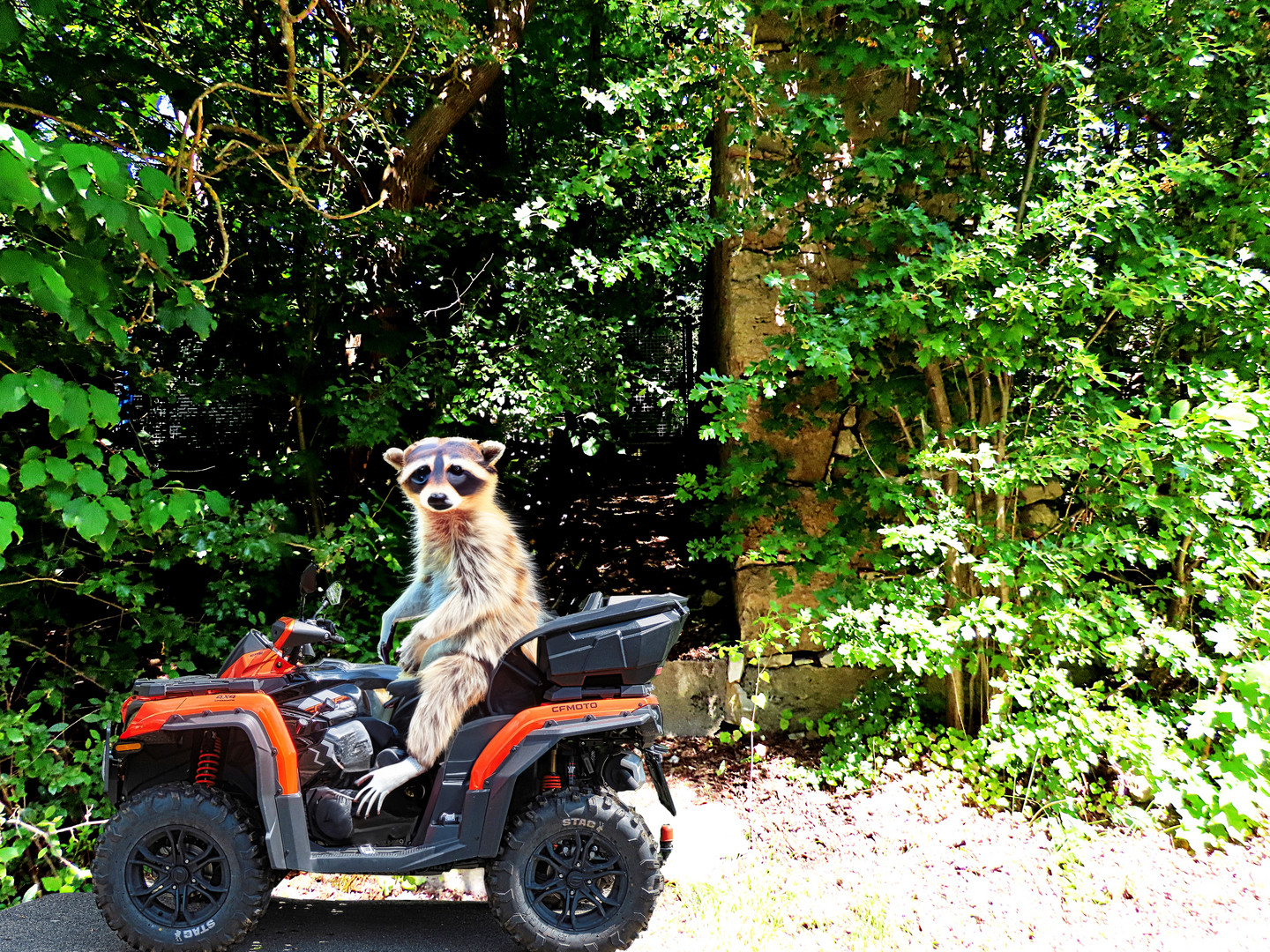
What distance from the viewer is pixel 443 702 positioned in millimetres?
2389

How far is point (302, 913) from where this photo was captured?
2609mm

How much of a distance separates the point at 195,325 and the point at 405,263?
5.90ft

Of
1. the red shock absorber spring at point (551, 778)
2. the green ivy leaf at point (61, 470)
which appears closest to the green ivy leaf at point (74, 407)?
the green ivy leaf at point (61, 470)

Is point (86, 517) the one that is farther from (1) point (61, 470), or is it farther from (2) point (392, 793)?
(2) point (392, 793)

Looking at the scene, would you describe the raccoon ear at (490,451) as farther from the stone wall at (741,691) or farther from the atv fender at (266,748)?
the stone wall at (741,691)

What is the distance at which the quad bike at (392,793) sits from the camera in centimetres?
223

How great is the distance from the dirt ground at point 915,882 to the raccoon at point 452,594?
35.5 inches

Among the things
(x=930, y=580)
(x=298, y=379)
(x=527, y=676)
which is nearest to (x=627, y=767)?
(x=527, y=676)

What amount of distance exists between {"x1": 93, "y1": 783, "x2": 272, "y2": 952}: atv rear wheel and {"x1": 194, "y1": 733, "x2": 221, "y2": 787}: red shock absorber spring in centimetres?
8

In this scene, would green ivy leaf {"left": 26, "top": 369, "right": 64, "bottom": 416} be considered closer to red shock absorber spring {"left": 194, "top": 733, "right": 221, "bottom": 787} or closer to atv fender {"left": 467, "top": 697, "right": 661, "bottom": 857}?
red shock absorber spring {"left": 194, "top": 733, "right": 221, "bottom": 787}

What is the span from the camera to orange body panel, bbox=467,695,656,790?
89.7 inches

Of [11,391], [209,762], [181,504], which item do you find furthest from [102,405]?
[209,762]

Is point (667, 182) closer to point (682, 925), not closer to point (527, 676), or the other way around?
point (527, 676)

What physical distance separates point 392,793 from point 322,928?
1.90 feet
